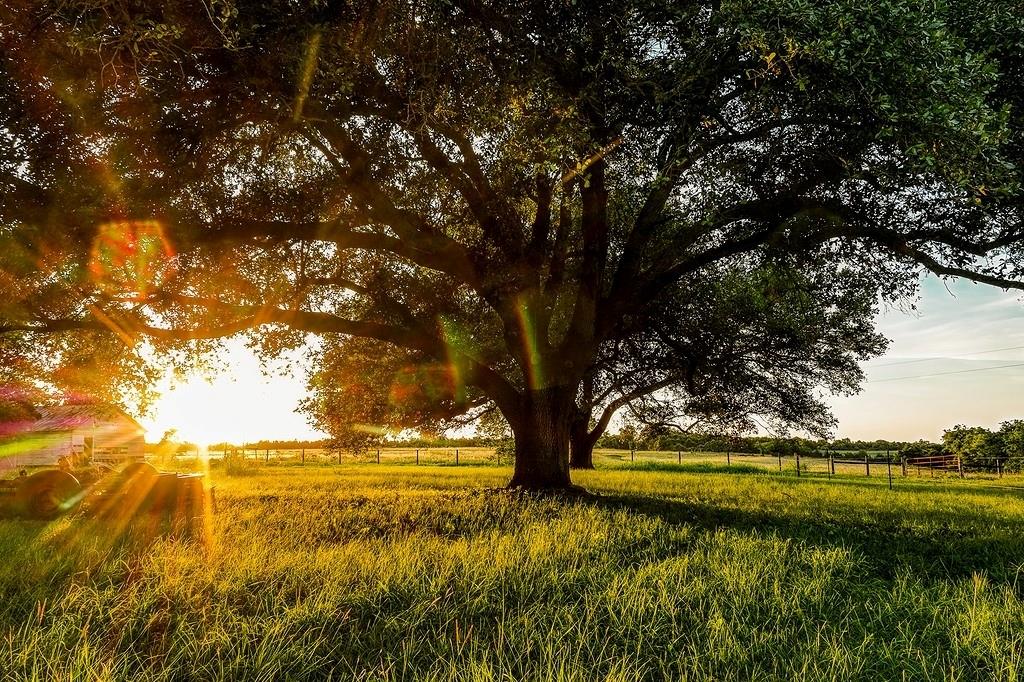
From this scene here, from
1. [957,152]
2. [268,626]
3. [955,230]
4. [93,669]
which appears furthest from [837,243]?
[93,669]

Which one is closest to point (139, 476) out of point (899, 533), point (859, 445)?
point (899, 533)

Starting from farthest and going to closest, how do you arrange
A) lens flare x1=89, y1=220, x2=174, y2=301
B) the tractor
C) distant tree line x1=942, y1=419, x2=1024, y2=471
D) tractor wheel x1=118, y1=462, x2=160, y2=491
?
distant tree line x1=942, y1=419, x2=1024, y2=471 < tractor wheel x1=118, y1=462, x2=160, y2=491 < the tractor < lens flare x1=89, y1=220, x2=174, y2=301

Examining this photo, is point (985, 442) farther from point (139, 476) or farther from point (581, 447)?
point (139, 476)

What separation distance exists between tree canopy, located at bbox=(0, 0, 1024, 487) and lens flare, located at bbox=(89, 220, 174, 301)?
6 centimetres

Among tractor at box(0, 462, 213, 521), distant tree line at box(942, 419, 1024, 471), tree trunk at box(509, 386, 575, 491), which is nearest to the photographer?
tractor at box(0, 462, 213, 521)

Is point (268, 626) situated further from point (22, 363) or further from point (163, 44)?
point (22, 363)

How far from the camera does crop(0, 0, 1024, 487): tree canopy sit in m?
7.05

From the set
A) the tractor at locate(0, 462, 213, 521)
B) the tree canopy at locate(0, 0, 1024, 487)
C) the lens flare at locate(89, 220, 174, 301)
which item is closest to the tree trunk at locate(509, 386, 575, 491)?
the tree canopy at locate(0, 0, 1024, 487)

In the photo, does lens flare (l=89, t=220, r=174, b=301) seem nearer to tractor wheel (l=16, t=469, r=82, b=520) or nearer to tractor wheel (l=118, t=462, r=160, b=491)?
tractor wheel (l=118, t=462, r=160, b=491)

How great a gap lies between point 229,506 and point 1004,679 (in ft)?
41.5

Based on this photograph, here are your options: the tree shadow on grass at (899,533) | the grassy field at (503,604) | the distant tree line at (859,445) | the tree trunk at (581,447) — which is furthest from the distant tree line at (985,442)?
the grassy field at (503,604)

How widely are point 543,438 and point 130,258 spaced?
9341 millimetres

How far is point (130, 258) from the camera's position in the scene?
12102 millimetres

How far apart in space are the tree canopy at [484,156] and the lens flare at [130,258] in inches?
2.5
